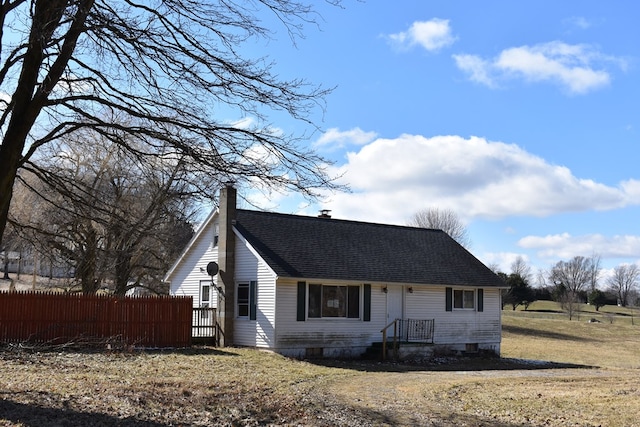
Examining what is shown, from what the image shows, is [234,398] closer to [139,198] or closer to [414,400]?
[414,400]

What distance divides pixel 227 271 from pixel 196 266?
2961 mm

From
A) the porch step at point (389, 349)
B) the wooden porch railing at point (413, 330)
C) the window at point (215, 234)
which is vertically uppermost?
the window at point (215, 234)

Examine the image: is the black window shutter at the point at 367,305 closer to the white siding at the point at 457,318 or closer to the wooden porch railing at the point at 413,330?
the wooden porch railing at the point at 413,330

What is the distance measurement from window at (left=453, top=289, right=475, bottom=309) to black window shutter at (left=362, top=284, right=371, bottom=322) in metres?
4.45

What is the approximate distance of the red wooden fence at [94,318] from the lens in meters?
20.9

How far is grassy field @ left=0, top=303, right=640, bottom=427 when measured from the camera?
34.9ft

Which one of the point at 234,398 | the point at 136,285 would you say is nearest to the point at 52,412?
the point at 234,398

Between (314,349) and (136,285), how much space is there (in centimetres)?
1385

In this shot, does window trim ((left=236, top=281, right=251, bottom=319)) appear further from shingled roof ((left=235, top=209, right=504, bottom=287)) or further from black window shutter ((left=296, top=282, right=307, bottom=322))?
black window shutter ((left=296, top=282, right=307, bottom=322))

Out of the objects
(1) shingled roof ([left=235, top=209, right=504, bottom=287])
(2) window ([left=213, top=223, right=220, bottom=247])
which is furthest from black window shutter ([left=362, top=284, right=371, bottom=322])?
(2) window ([left=213, top=223, right=220, bottom=247])

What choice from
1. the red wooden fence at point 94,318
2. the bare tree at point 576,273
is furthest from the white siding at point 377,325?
the bare tree at point 576,273

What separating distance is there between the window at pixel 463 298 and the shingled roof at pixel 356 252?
506mm

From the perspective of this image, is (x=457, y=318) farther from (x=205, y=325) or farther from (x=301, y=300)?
(x=205, y=325)

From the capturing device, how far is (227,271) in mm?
24281
